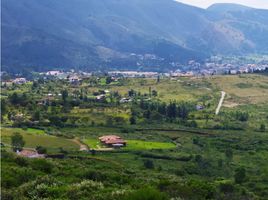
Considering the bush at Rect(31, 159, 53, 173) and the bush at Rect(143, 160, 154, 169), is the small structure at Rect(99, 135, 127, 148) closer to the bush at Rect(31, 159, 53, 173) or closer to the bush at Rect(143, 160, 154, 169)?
the bush at Rect(143, 160, 154, 169)

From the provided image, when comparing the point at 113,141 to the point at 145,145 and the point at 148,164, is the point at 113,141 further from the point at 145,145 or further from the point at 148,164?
the point at 148,164

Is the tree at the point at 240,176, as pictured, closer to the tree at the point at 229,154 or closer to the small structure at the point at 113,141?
the tree at the point at 229,154

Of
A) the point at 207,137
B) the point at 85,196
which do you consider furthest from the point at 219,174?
the point at 85,196

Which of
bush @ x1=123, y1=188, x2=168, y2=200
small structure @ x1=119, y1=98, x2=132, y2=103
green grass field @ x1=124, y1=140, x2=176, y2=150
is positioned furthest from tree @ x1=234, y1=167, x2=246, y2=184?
small structure @ x1=119, y1=98, x2=132, y2=103

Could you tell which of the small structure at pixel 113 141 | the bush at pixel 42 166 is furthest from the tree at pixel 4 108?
the bush at pixel 42 166

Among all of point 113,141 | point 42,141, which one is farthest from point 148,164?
point 42,141

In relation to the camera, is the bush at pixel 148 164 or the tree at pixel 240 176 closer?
the tree at pixel 240 176
